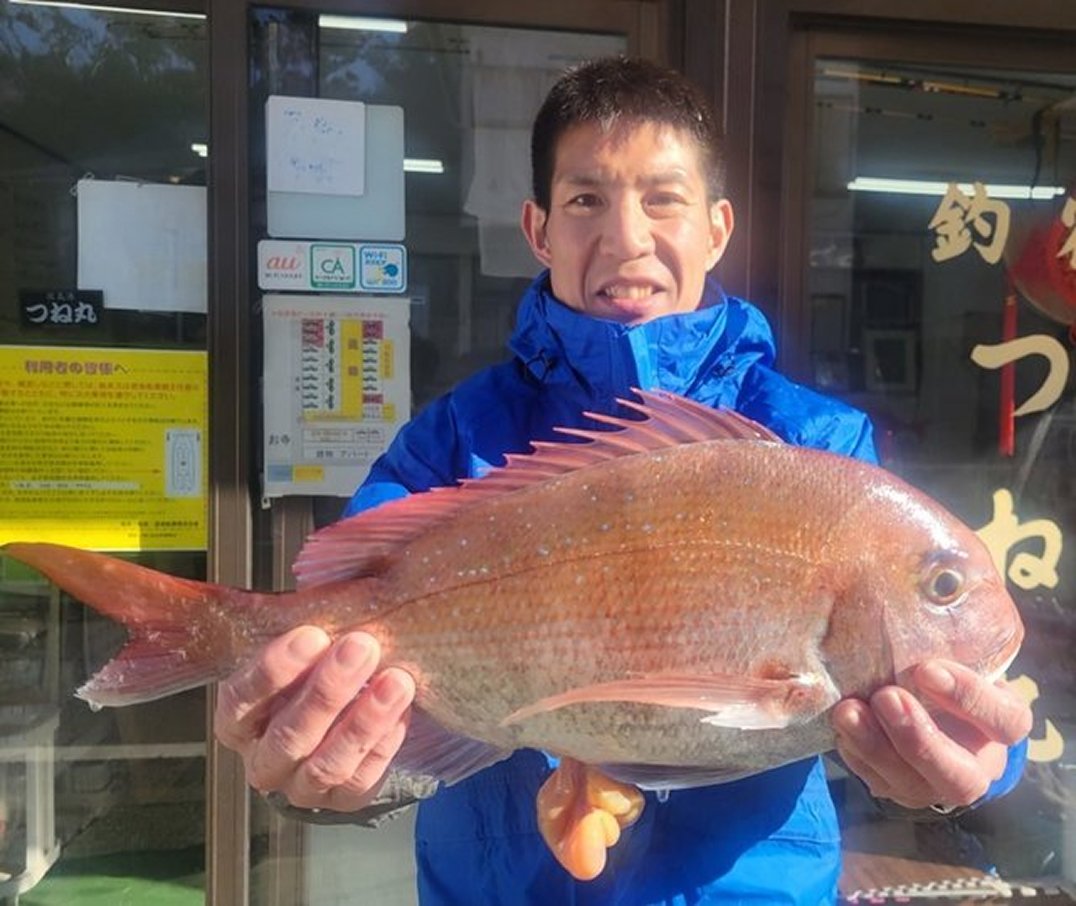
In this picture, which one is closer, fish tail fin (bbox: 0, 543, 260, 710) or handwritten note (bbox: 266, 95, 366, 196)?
fish tail fin (bbox: 0, 543, 260, 710)

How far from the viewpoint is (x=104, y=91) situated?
321 cm

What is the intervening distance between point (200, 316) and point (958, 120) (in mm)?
2460

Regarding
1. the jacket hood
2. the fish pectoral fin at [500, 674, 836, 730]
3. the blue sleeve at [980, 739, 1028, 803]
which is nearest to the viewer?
the fish pectoral fin at [500, 674, 836, 730]

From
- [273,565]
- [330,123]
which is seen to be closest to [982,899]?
[273,565]

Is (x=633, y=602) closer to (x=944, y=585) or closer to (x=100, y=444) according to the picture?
(x=944, y=585)

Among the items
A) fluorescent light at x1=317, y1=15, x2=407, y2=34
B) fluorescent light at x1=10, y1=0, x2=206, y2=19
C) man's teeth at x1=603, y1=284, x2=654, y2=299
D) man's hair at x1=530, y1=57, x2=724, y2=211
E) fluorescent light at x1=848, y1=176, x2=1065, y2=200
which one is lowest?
man's teeth at x1=603, y1=284, x2=654, y2=299

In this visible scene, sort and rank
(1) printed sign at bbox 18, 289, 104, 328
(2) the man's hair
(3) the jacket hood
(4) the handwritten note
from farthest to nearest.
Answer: (1) printed sign at bbox 18, 289, 104, 328 < (4) the handwritten note < (2) the man's hair < (3) the jacket hood

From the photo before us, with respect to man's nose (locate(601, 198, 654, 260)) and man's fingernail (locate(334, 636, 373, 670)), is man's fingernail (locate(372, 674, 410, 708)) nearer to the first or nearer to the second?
man's fingernail (locate(334, 636, 373, 670))

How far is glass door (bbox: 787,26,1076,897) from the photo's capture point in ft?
10.9

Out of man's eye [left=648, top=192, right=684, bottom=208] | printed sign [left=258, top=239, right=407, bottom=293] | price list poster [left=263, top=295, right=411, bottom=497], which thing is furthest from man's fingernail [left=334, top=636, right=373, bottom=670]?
printed sign [left=258, top=239, right=407, bottom=293]

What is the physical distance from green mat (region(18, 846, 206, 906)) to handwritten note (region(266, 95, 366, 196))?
2.13 meters

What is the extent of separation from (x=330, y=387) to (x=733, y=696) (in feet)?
6.83

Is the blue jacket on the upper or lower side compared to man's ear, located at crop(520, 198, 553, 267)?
lower

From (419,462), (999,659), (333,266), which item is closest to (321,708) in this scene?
(419,462)
